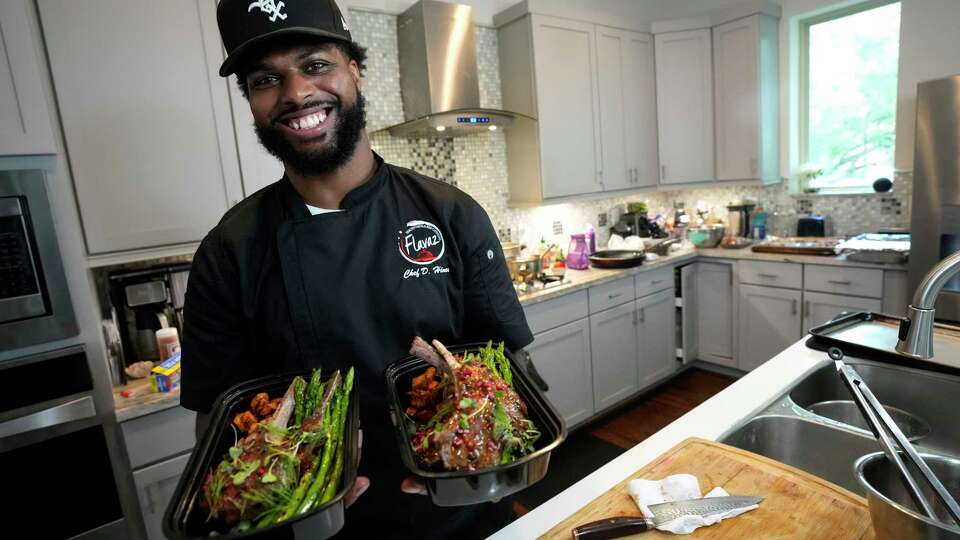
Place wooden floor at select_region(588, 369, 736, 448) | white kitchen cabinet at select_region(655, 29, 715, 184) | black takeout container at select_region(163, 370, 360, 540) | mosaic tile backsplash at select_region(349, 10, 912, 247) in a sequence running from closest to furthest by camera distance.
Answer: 1. black takeout container at select_region(163, 370, 360, 540)
2. mosaic tile backsplash at select_region(349, 10, 912, 247)
3. wooden floor at select_region(588, 369, 736, 448)
4. white kitchen cabinet at select_region(655, 29, 715, 184)

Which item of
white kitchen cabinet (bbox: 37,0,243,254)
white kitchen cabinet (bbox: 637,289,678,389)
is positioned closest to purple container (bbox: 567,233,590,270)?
white kitchen cabinet (bbox: 637,289,678,389)

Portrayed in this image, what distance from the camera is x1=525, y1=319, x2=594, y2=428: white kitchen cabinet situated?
2748 mm

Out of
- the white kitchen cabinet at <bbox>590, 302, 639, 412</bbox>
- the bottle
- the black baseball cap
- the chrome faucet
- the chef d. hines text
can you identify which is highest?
the black baseball cap

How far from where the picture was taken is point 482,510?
1.22 metres

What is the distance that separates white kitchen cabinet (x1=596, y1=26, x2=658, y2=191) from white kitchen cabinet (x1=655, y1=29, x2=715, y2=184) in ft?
0.26

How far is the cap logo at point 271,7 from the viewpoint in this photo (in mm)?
1030

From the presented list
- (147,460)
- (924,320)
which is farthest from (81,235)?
(924,320)

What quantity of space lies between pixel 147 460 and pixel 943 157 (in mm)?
3692

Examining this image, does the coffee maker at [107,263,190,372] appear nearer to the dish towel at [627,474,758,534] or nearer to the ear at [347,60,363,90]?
the ear at [347,60,363,90]

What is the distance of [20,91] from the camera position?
4.90 feet

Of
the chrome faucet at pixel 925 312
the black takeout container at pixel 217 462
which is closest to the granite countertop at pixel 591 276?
the black takeout container at pixel 217 462

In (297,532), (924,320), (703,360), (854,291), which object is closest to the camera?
(297,532)

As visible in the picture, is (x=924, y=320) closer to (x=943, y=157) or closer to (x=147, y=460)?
(x=147, y=460)

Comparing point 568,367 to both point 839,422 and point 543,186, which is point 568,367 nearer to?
point 543,186
